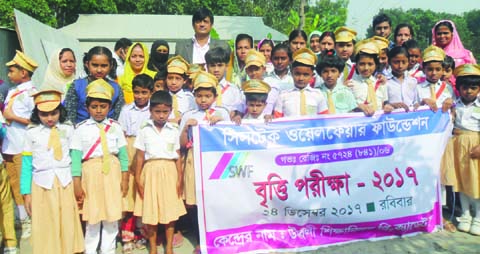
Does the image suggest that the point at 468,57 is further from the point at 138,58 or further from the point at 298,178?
the point at 138,58

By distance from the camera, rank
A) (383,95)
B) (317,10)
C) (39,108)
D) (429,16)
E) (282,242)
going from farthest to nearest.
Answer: (429,16)
(317,10)
(383,95)
(282,242)
(39,108)

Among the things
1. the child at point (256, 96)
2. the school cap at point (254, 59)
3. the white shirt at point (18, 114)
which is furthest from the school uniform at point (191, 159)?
the white shirt at point (18, 114)

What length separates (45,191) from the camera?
3.47m

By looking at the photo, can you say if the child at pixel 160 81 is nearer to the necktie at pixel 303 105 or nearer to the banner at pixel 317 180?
the banner at pixel 317 180

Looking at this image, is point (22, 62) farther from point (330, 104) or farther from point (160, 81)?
point (330, 104)

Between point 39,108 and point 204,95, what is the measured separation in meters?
1.44

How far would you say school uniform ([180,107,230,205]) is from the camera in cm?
396

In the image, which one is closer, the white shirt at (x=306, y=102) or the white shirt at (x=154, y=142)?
the white shirt at (x=154, y=142)

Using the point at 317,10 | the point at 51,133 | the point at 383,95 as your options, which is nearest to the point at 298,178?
the point at 383,95

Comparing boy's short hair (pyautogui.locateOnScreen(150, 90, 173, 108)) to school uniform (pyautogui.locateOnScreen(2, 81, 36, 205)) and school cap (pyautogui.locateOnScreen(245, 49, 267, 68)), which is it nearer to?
school cap (pyautogui.locateOnScreen(245, 49, 267, 68))

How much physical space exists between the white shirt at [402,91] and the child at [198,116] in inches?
80.3

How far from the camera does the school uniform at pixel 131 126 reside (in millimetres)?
4113

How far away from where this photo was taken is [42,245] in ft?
11.4

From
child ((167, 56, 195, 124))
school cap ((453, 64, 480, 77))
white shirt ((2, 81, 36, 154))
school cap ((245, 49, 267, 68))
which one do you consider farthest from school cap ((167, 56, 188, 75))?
school cap ((453, 64, 480, 77))
